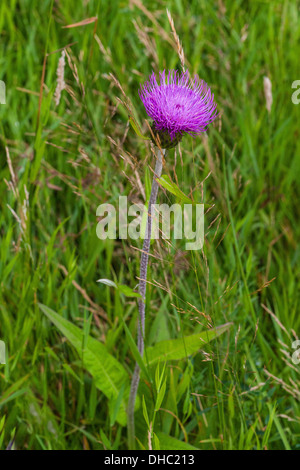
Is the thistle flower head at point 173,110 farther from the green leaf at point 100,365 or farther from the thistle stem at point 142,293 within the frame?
the green leaf at point 100,365

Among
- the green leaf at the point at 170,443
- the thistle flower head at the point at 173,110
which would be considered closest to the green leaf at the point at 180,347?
the green leaf at the point at 170,443

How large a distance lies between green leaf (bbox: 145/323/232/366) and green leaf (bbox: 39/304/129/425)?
98mm

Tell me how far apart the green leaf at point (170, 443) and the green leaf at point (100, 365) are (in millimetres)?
98

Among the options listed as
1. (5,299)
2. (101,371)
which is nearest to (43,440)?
(101,371)

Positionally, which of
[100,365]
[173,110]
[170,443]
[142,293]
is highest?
[173,110]

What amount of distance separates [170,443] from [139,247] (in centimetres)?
43

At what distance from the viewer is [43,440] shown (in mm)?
1173

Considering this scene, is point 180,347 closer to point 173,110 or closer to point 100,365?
point 100,365

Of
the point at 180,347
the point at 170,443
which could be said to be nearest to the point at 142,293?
the point at 180,347

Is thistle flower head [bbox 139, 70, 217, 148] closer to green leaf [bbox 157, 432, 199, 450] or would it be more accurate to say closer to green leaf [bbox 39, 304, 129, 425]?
green leaf [bbox 39, 304, 129, 425]

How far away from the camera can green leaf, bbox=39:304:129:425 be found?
3.63ft

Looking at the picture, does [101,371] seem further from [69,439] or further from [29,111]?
[29,111]

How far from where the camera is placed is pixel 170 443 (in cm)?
109
